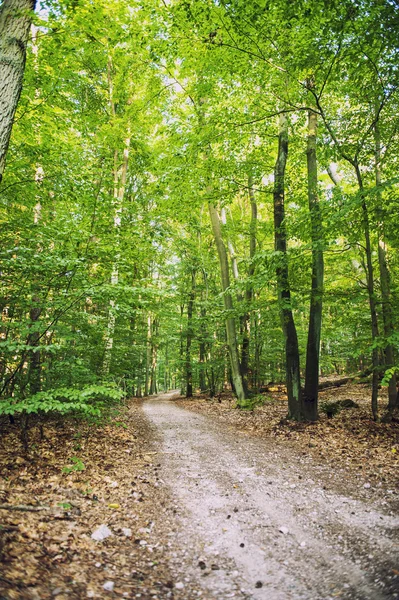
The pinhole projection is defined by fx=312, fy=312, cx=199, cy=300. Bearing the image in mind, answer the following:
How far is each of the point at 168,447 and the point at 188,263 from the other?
1448 centimetres

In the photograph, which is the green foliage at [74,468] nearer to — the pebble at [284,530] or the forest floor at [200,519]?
the forest floor at [200,519]

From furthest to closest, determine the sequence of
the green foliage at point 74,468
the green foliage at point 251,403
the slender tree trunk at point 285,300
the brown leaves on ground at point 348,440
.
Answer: the green foliage at point 251,403, the slender tree trunk at point 285,300, the brown leaves on ground at point 348,440, the green foliage at point 74,468

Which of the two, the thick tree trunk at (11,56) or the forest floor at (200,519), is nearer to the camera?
the forest floor at (200,519)

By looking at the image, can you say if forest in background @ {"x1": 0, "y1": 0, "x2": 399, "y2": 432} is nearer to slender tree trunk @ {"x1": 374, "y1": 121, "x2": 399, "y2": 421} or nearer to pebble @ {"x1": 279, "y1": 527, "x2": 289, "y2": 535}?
slender tree trunk @ {"x1": 374, "y1": 121, "x2": 399, "y2": 421}

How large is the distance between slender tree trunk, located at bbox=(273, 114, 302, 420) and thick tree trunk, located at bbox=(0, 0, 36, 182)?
255 inches

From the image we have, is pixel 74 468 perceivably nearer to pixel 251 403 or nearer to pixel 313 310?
pixel 313 310

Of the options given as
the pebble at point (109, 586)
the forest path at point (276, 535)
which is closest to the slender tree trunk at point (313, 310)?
the forest path at point (276, 535)

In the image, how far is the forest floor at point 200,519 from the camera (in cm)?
257

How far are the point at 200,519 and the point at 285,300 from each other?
20.2 ft

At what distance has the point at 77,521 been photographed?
3537 millimetres

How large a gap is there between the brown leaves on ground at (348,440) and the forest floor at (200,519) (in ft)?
0.14

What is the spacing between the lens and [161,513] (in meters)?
3.97

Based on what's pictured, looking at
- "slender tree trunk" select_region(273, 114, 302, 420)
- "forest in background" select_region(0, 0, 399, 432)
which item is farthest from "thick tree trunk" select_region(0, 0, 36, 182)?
"slender tree trunk" select_region(273, 114, 302, 420)

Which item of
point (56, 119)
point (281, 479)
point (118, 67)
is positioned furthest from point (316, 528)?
point (118, 67)
